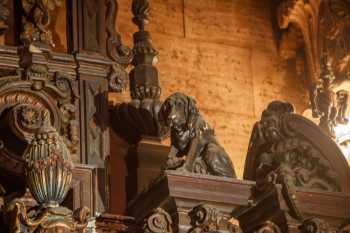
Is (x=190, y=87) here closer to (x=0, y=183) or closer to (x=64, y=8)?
(x=64, y=8)

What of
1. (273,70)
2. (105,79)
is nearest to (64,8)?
(105,79)

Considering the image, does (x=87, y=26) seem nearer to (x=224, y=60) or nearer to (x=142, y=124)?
(x=142, y=124)

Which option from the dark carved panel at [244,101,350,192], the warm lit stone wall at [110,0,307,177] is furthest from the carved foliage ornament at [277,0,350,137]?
the dark carved panel at [244,101,350,192]

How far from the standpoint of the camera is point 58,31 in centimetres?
914

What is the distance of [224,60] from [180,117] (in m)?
2.87

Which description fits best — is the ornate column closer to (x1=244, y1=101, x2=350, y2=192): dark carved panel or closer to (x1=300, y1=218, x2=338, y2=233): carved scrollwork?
(x1=244, y1=101, x2=350, y2=192): dark carved panel

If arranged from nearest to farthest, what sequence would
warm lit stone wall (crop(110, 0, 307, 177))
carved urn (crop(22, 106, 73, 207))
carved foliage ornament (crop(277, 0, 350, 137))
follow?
1. carved urn (crop(22, 106, 73, 207))
2. carved foliage ornament (crop(277, 0, 350, 137))
3. warm lit stone wall (crop(110, 0, 307, 177))

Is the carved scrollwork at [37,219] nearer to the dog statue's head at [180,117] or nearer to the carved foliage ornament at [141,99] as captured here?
the dog statue's head at [180,117]

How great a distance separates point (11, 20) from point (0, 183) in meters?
1.34

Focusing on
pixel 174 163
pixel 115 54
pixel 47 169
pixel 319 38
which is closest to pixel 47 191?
pixel 47 169

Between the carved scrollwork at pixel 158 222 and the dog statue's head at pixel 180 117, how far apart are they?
48 cm

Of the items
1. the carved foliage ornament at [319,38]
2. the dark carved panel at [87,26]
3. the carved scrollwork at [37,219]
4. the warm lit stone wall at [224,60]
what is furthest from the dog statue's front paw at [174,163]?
the warm lit stone wall at [224,60]

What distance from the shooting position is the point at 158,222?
23.8 feet

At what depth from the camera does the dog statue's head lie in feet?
24.8
